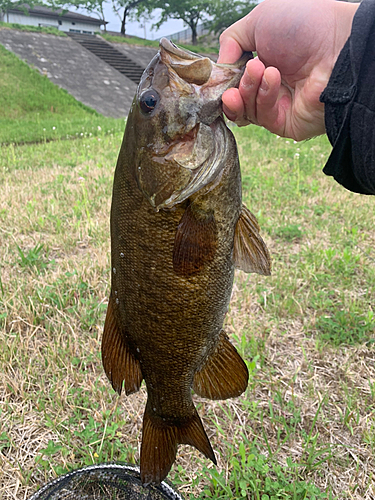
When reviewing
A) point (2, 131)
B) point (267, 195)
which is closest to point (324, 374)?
point (267, 195)

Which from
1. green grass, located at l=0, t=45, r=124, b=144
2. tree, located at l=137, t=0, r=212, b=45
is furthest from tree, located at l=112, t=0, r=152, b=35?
green grass, located at l=0, t=45, r=124, b=144

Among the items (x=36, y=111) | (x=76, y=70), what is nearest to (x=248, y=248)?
(x=36, y=111)

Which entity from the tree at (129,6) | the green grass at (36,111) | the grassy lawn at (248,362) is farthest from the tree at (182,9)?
the grassy lawn at (248,362)

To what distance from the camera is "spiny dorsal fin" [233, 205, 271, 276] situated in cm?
165

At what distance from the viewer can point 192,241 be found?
151 cm

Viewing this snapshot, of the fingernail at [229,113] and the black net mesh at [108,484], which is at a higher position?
the fingernail at [229,113]

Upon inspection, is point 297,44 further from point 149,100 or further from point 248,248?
point 248,248

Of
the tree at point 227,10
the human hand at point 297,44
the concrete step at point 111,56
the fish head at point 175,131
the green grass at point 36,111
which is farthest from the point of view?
the tree at point 227,10

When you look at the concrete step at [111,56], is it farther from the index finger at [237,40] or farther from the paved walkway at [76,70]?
the index finger at [237,40]

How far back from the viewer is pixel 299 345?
3049mm

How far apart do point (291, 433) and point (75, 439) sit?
1.27 metres

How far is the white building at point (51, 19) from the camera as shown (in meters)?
34.8

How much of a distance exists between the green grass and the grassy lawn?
707 cm

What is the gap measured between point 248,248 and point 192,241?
10.9 inches
